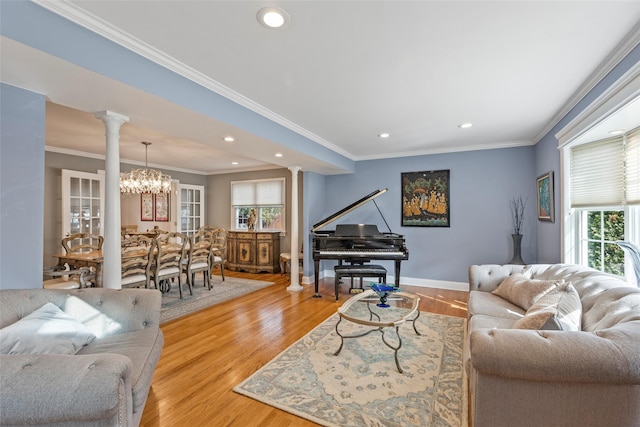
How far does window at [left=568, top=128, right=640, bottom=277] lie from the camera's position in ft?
7.88

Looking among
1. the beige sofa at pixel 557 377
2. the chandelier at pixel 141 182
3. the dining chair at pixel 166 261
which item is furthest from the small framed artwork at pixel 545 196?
the chandelier at pixel 141 182

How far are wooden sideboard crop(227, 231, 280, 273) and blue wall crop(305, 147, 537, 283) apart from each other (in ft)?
6.78

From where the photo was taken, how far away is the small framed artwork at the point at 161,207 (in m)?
6.91

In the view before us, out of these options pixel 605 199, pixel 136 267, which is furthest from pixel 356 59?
pixel 136 267

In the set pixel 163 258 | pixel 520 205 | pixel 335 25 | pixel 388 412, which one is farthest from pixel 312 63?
pixel 520 205

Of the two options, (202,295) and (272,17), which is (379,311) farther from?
(272,17)

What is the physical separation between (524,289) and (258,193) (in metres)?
5.81

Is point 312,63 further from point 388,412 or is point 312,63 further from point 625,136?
point 625,136

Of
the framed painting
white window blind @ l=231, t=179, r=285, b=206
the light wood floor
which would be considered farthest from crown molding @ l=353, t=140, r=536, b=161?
the light wood floor

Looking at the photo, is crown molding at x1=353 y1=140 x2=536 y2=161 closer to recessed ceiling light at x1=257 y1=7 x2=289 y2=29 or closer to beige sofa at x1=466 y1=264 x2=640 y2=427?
beige sofa at x1=466 y1=264 x2=640 y2=427

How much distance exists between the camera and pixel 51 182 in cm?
502

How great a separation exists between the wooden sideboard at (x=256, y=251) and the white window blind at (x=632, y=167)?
5501mm

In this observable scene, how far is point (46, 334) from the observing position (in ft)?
5.12

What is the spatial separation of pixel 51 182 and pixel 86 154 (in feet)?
2.58
